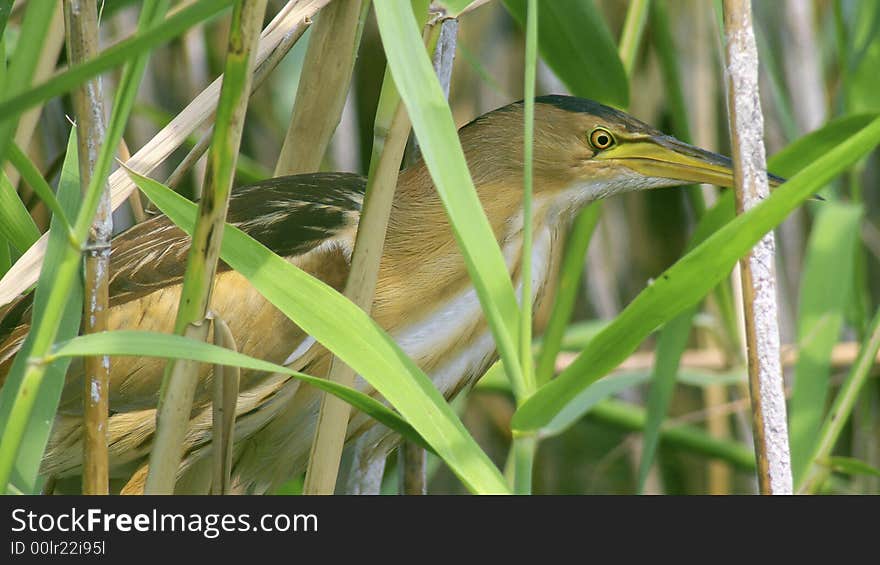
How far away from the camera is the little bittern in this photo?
120 centimetres

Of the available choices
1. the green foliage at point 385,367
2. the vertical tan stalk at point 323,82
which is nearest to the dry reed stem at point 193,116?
the vertical tan stalk at point 323,82

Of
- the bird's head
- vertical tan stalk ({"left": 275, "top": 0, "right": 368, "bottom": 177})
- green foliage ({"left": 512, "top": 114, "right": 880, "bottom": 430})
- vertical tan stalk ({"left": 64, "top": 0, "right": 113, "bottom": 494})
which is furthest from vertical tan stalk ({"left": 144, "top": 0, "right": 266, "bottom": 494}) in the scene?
the bird's head

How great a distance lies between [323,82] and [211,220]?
441 millimetres

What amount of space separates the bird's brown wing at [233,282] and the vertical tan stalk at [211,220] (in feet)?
1.43

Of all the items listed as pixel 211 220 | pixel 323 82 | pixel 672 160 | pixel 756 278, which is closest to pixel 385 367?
pixel 211 220

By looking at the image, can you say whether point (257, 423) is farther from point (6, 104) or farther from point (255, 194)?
point (6, 104)

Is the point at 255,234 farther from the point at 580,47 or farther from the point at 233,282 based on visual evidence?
the point at 580,47

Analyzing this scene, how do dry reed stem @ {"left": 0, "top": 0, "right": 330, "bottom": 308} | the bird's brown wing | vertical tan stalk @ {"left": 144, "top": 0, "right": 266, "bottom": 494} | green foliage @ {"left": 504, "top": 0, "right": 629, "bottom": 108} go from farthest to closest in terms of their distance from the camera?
the bird's brown wing → green foliage @ {"left": 504, "top": 0, "right": 629, "bottom": 108} → dry reed stem @ {"left": 0, "top": 0, "right": 330, "bottom": 308} → vertical tan stalk @ {"left": 144, "top": 0, "right": 266, "bottom": 494}

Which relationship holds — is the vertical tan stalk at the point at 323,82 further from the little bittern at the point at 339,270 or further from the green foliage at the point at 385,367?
the green foliage at the point at 385,367

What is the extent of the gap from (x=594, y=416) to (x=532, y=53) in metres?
1.23

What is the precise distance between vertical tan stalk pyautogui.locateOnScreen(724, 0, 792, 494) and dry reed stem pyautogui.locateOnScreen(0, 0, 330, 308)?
0.40 m

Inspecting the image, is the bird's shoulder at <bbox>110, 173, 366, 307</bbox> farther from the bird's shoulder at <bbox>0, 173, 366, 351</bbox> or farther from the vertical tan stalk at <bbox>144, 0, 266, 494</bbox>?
the vertical tan stalk at <bbox>144, 0, 266, 494</bbox>

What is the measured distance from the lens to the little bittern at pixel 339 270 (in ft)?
3.94

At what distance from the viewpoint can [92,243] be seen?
2.51 feet
